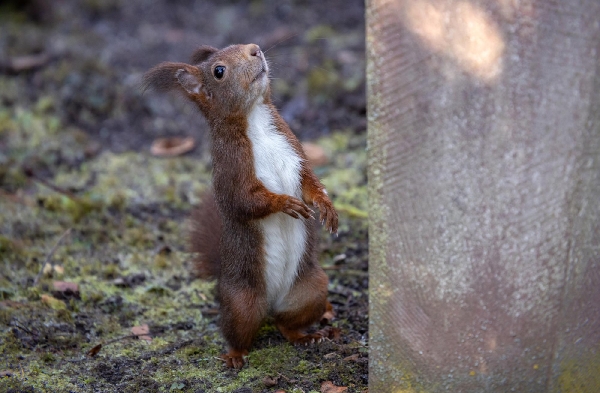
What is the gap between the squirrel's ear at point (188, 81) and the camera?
3229 millimetres

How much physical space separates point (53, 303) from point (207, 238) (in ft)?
2.47

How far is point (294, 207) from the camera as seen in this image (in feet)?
9.66

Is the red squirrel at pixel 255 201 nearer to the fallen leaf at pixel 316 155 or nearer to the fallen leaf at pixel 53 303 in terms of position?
the fallen leaf at pixel 53 303

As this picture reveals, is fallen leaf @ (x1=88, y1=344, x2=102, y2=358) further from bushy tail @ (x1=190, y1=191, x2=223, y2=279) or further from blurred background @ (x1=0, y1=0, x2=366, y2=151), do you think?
blurred background @ (x1=0, y1=0, x2=366, y2=151)

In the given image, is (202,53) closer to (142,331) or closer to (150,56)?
(142,331)

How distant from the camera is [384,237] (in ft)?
7.57

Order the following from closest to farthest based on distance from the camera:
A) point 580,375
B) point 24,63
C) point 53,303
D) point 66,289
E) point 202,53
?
1. point 580,375
2. point 202,53
3. point 53,303
4. point 66,289
5. point 24,63

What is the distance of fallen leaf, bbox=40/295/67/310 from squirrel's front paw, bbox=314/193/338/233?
4.41 ft

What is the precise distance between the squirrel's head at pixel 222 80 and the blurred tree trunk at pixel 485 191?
959mm

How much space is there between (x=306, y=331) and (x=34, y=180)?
8.51 ft

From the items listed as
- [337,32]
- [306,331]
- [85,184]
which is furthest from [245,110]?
[337,32]

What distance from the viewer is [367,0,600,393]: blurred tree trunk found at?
82.0 inches

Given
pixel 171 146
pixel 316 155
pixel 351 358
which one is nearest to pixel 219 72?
pixel 351 358

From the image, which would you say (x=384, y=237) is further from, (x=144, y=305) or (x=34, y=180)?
(x=34, y=180)
